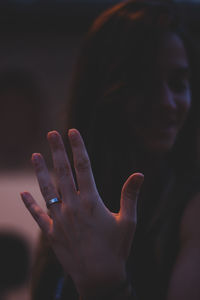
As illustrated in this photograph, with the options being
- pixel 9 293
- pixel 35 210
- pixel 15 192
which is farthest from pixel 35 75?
pixel 35 210

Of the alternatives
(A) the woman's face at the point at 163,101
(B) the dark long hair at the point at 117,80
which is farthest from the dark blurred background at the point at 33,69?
(A) the woman's face at the point at 163,101

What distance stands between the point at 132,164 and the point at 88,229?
570 millimetres

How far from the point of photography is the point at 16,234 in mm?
2902

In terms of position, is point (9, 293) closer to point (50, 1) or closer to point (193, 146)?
point (193, 146)

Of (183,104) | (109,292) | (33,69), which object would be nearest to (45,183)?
(109,292)

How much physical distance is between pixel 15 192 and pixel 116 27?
221cm

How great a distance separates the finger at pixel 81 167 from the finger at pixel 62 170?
2 centimetres

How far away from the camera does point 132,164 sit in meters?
Result: 1.28

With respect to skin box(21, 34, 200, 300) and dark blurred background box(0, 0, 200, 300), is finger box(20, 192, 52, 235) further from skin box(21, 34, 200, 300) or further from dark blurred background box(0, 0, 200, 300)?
dark blurred background box(0, 0, 200, 300)

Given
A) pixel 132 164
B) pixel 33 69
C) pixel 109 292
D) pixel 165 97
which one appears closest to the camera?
pixel 109 292

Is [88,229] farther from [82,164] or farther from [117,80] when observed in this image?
[117,80]

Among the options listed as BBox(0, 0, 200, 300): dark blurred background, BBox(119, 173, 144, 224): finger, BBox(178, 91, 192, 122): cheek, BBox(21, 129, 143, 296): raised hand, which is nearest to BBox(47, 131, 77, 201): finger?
BBox(21, 129, 143, 296): raised hand

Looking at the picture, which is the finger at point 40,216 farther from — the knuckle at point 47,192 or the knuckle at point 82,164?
the knuckle at point 82,164

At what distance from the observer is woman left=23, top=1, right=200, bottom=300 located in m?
0.75
